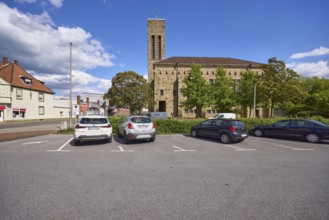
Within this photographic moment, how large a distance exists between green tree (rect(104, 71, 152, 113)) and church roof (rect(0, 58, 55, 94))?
20.3 metres

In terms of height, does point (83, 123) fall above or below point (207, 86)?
below

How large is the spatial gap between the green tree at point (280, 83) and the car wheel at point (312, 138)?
1475 centimetres

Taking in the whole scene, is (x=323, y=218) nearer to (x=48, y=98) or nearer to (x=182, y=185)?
(x=182, y=185)

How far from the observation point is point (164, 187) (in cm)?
378

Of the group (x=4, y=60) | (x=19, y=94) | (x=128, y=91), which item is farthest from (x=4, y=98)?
(x=128, y=91)

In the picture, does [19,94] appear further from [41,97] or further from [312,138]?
[312,138]

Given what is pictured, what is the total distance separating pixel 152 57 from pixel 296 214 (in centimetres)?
4395

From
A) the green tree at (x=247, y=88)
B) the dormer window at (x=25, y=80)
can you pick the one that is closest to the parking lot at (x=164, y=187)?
the green tree at (x=247, y=88)

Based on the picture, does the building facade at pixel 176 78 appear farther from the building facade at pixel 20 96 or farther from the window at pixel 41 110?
the building facade at pixel 20 96

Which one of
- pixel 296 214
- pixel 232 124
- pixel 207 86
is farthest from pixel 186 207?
pixel 207 86

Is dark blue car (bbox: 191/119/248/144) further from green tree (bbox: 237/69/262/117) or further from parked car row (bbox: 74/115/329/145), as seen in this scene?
green tree (bbox: 237/69/262/117)

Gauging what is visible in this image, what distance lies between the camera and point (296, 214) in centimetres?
272

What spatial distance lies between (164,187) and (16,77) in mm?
38401

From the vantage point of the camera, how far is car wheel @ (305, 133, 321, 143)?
9.53m
